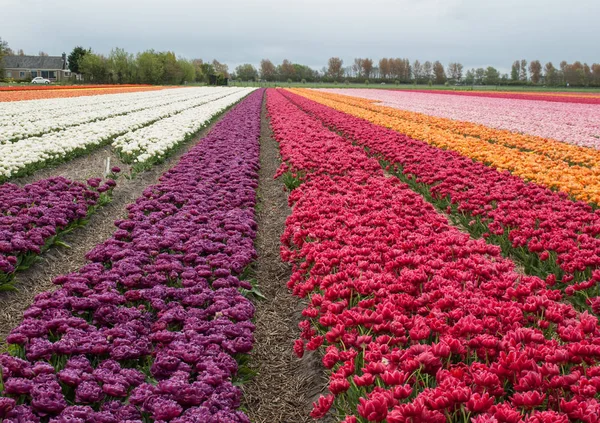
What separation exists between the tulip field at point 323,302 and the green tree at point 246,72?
118 meters

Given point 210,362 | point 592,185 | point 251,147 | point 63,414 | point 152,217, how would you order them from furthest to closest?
point 251,147, point 592,185, point 152,217, point 210,362, point 63,414

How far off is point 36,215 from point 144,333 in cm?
377

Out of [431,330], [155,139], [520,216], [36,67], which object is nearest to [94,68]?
[36,67]

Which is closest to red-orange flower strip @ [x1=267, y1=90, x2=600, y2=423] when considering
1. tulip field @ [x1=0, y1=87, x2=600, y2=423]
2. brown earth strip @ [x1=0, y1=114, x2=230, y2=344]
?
tulip field @ [x1=0, y1=87, x2=600, y2=423]

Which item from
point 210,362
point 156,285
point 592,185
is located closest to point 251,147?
point 592,185

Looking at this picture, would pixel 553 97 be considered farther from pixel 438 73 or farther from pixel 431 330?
pixel 438 73

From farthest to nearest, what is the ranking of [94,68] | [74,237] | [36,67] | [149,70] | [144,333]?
[36,67], [149,70], [94,68], [74,237], [144,333]

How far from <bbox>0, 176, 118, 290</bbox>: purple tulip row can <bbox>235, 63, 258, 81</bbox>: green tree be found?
11822 centimetres

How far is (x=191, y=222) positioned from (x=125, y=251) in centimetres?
124

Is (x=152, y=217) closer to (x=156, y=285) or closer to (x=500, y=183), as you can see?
(x=156, y=285)

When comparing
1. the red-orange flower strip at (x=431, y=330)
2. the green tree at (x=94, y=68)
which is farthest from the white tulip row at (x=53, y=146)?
the green tree at (x=94, y=68)

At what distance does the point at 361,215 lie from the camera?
609 cm

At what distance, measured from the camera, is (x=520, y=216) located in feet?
20.7

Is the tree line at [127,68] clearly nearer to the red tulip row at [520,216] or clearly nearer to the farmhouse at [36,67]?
the farmhouse at [36,67]
